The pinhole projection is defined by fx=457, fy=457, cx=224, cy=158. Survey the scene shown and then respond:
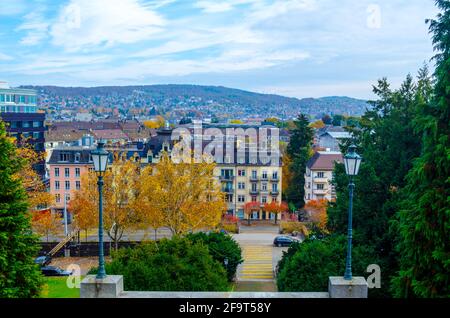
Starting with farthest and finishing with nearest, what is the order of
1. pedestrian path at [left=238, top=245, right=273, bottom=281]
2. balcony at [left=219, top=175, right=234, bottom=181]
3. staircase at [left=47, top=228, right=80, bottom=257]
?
1. balcony at [left=219, top=175, right=234, bottom=181]
2. staircase at [left=47, top=228, right=80, bottom=257]
3. pedestrian path at [left=238, top=245, right=273, bottom=281]

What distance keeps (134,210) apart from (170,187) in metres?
3.01

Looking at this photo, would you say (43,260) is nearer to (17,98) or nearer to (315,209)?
(315,209)

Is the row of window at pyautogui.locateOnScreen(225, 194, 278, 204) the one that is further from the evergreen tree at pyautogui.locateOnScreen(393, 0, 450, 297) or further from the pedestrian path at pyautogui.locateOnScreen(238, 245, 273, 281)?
the evergreen tree at pyautogui.locateOnScreen(393, 0, 450, 297)

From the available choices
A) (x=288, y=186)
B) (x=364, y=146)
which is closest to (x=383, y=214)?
(x=364, y=146)

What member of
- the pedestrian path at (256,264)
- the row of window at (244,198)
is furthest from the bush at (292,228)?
the pedestrian path at (256,264)

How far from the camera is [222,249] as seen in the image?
24234 millimetres

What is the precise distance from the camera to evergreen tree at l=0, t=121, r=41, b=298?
516 inches

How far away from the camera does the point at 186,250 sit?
55.4 ft

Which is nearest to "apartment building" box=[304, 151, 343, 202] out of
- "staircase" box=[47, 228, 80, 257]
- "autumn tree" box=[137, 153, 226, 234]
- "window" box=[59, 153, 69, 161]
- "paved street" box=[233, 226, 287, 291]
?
"paved street" box=[233, 226, 287, 291]

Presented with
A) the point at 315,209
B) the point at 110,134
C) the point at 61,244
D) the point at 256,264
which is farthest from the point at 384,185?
the point at 110,134

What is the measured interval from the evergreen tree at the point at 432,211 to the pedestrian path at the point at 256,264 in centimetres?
1660

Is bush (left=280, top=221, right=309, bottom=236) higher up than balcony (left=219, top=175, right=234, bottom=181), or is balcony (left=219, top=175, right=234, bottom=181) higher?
balcony (left=219, top=175, right=234, bottom=181)

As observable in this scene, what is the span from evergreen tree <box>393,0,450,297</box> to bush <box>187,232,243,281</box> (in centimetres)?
1204
